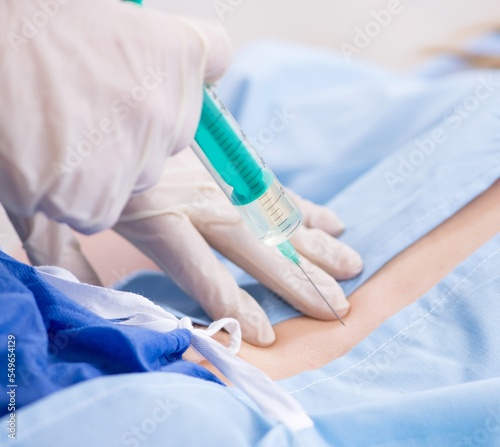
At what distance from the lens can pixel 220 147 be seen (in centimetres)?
78

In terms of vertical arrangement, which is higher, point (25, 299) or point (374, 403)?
point (374, 403)

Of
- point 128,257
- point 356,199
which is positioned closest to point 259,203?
point 356,199

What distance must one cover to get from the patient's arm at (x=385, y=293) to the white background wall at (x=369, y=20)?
Result: 4.49 ft

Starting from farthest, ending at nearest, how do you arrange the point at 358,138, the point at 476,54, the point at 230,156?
the point at 476,54 → the point at 358,138 → the point at 230,156

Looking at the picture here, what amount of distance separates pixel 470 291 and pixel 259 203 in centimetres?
29

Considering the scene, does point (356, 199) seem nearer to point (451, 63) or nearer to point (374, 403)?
point (374, 403)
